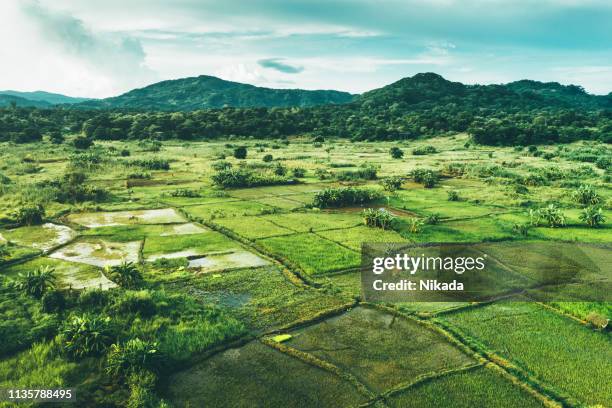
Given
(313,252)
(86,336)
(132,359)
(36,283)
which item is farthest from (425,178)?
(132,359)

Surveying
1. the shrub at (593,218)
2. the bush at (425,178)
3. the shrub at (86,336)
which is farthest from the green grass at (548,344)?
the bush at (425,178)

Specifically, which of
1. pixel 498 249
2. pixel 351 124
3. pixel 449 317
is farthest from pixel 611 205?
pixel 351 124

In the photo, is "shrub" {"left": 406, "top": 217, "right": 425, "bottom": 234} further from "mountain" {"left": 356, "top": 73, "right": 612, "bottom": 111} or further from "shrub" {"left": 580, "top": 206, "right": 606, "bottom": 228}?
"mountain" {"left": 356, "top": 73, "right": 612, "bottom": 111}

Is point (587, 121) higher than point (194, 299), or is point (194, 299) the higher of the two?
point (587, 121)

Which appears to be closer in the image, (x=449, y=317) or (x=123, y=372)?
Result: (x=123, y=372)

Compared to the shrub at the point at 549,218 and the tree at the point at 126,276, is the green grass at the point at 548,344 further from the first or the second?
the shrub at the point at 549,218

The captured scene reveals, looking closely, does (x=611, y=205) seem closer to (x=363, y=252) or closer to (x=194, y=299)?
(x=363, y=252)
